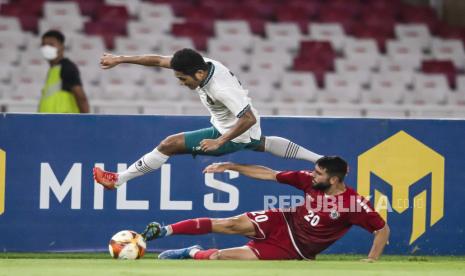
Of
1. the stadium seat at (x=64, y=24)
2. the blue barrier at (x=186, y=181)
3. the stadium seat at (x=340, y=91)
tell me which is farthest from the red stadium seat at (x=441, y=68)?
the blue barrier at (x=186, y=181)

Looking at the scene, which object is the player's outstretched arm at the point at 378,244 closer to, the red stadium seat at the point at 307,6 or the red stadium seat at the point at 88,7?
the red stadium seat at the point at 88,7

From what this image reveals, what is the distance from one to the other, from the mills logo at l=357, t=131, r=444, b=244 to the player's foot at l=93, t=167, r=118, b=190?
2.61 metres

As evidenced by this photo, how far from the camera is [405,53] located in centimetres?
1767

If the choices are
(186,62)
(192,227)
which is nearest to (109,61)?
(186,62)

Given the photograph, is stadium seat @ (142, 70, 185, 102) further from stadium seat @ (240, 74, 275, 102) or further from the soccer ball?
the soccer ball

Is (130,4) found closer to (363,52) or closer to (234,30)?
(234,30)

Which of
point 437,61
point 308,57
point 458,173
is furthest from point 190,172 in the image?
point 437,61

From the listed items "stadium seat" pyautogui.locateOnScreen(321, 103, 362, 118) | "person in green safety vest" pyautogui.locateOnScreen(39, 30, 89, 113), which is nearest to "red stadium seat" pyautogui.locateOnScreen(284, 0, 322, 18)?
"stadium seat" pyautogui.locateOnScreen(321, 103, 362, 118)

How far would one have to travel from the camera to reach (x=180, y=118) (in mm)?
10812

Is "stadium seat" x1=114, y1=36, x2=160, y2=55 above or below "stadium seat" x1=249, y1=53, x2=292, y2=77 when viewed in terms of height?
above

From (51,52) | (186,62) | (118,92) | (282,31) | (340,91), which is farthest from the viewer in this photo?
(282,31)

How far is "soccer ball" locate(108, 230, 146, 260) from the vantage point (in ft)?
30.3

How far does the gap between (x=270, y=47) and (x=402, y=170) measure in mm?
6603

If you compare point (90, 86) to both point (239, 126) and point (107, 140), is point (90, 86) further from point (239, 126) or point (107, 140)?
point (239, 126)
